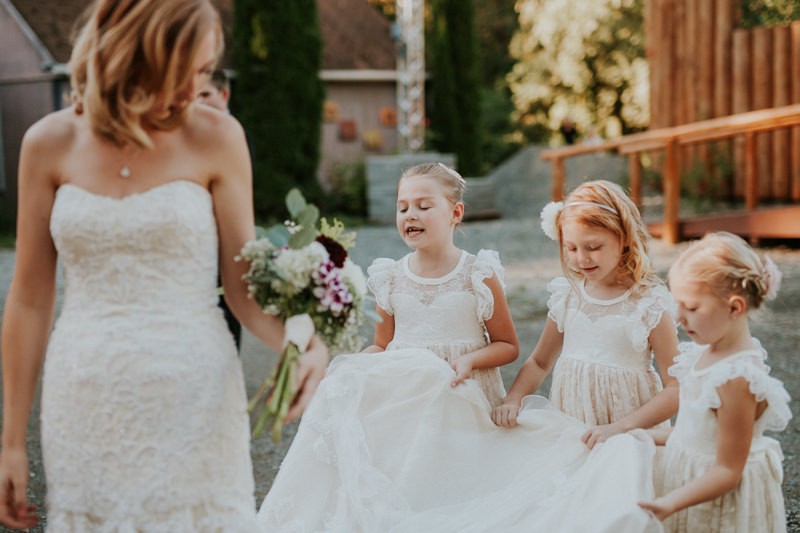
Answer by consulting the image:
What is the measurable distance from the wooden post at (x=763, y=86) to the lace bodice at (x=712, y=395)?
11.5m

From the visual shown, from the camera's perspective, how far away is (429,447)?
357 cm

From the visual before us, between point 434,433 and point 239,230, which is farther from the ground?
point 239,230

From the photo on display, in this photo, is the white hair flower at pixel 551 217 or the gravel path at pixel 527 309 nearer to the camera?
the white hair flower at pixel 551 217

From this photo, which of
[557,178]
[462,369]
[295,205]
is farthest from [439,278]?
[557,178]

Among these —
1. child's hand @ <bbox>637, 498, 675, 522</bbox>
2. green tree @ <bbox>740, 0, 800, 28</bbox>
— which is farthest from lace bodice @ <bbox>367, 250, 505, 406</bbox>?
green tree @ <bbox>740, 0, 800, 28</bbox>

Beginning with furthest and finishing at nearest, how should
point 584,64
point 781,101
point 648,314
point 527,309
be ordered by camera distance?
point 584,64 < point 781,101 < point 527,309 < point 648,314

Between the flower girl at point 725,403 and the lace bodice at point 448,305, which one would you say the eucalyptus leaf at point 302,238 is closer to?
the flower girl at point 725,403

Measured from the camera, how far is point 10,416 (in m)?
2.25

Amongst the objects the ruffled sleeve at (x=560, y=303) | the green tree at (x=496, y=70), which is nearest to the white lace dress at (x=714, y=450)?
the ruffled sleeve at (x=560, y=303)

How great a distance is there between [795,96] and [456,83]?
929 cm

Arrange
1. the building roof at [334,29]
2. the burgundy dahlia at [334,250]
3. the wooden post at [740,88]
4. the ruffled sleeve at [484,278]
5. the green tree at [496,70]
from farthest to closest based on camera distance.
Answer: the green tree at [496,70] → the building roof at [334,29] → the wooden post at [740,88] → the ruffled sleeve at [484,278] → the burgundy dahlia at [334,250]

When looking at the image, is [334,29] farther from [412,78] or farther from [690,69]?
[690,69]

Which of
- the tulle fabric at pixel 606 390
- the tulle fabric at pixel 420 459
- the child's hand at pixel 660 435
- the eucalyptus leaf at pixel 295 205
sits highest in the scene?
the eucalyptus leaf at pixel 295 205

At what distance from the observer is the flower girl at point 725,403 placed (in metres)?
2.71
